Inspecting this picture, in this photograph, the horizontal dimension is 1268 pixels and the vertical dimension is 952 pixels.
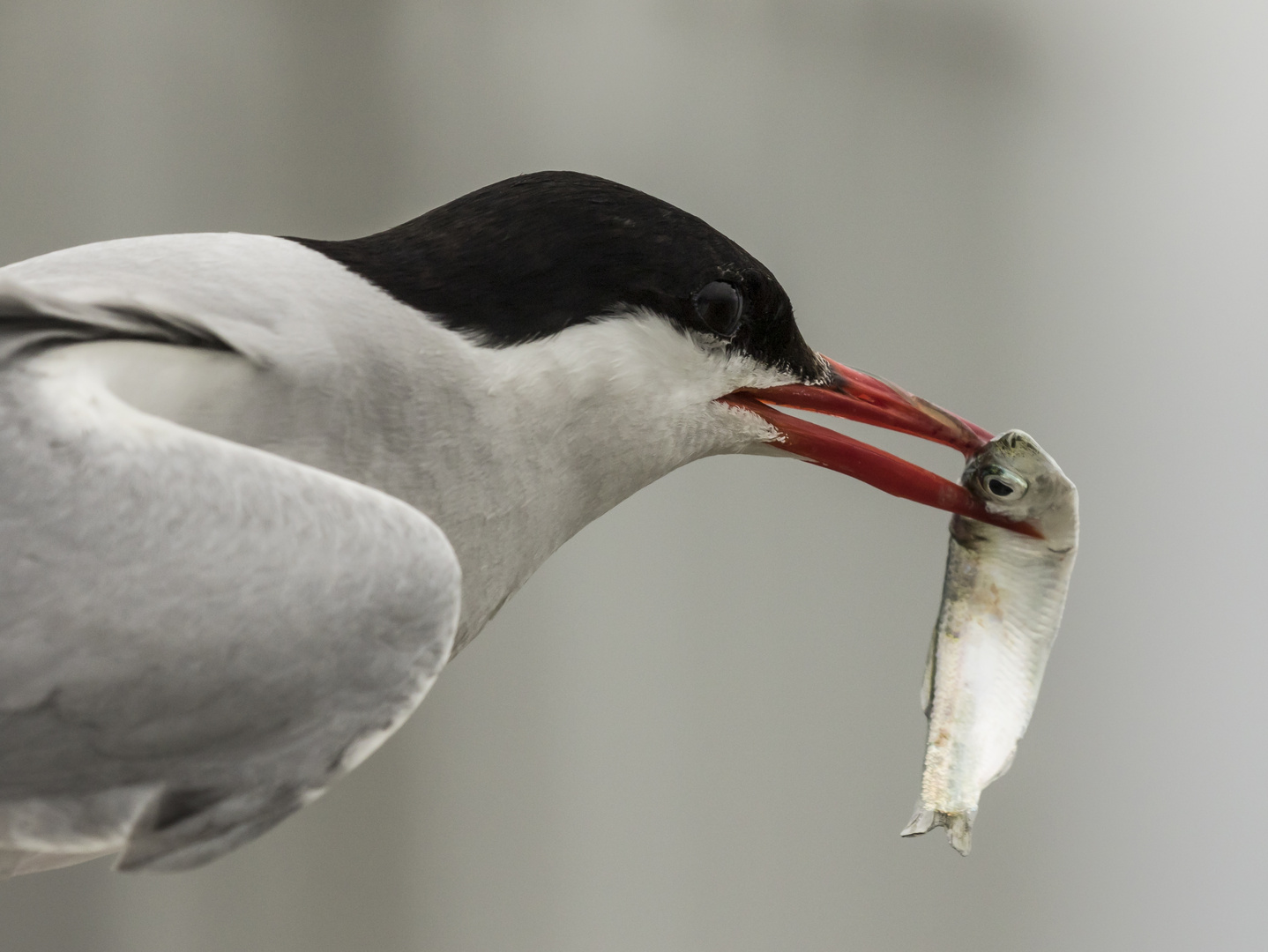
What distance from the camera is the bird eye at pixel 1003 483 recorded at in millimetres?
671

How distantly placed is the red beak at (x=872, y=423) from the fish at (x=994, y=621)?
0.05 ft

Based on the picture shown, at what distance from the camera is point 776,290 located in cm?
66

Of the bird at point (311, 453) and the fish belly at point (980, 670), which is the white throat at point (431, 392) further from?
the fish belly at point (980, 670)

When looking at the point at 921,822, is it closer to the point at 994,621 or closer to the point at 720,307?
the point at 994,621

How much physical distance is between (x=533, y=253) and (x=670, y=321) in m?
0.08

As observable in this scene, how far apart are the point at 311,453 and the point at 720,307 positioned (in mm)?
237

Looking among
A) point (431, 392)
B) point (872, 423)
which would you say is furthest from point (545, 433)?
point (872, 423)

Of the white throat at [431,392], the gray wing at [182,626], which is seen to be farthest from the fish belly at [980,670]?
the gray wing at [182,626]

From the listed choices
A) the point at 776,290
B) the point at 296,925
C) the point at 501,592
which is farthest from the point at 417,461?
the point at 296,925

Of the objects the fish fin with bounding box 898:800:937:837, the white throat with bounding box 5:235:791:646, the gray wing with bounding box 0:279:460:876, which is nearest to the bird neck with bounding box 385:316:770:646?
the white throat with bounding box 5:235:791:646

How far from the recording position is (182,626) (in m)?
0.41

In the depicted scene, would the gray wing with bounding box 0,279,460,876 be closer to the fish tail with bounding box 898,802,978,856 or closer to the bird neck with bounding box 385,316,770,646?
the bird neck with bounding box 385,316,770,646

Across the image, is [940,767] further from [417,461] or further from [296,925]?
[296,925]

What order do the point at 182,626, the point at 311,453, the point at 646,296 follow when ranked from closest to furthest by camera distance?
the point at 182,626 → the point at 311,453 → the point at 646,296
